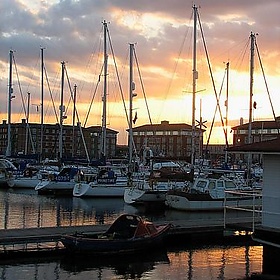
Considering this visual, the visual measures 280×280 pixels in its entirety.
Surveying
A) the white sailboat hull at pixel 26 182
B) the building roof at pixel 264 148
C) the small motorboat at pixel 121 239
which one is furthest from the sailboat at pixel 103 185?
the building roof at pixel 264 148

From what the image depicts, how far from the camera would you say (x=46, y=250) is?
23844mm

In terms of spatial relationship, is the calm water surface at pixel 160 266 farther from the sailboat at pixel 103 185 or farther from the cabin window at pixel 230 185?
the sailboat at pixel 103 185

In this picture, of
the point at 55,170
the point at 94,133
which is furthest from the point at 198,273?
the point at 94,133

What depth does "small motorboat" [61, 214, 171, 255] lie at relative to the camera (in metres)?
23.1

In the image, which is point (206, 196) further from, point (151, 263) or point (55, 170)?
point (55, 170)

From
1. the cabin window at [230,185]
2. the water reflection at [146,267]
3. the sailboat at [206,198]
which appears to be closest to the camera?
the water reflection at [146,267]

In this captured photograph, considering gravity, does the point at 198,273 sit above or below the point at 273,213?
below

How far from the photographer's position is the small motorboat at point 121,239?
23141 millimetres

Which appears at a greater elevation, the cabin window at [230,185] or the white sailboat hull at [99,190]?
the cabin window at [230,185]

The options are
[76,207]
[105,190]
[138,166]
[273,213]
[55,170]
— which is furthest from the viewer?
[55,170]

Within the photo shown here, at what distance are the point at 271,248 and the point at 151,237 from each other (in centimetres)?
549

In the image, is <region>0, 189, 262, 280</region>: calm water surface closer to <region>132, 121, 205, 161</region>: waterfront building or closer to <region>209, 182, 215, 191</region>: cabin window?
<region>209, 182, 215, 191</region>: cabin window

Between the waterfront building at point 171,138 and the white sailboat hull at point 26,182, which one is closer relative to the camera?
the white sailboat hull at point 26,182

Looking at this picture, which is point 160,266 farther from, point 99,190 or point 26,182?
point 26,182
